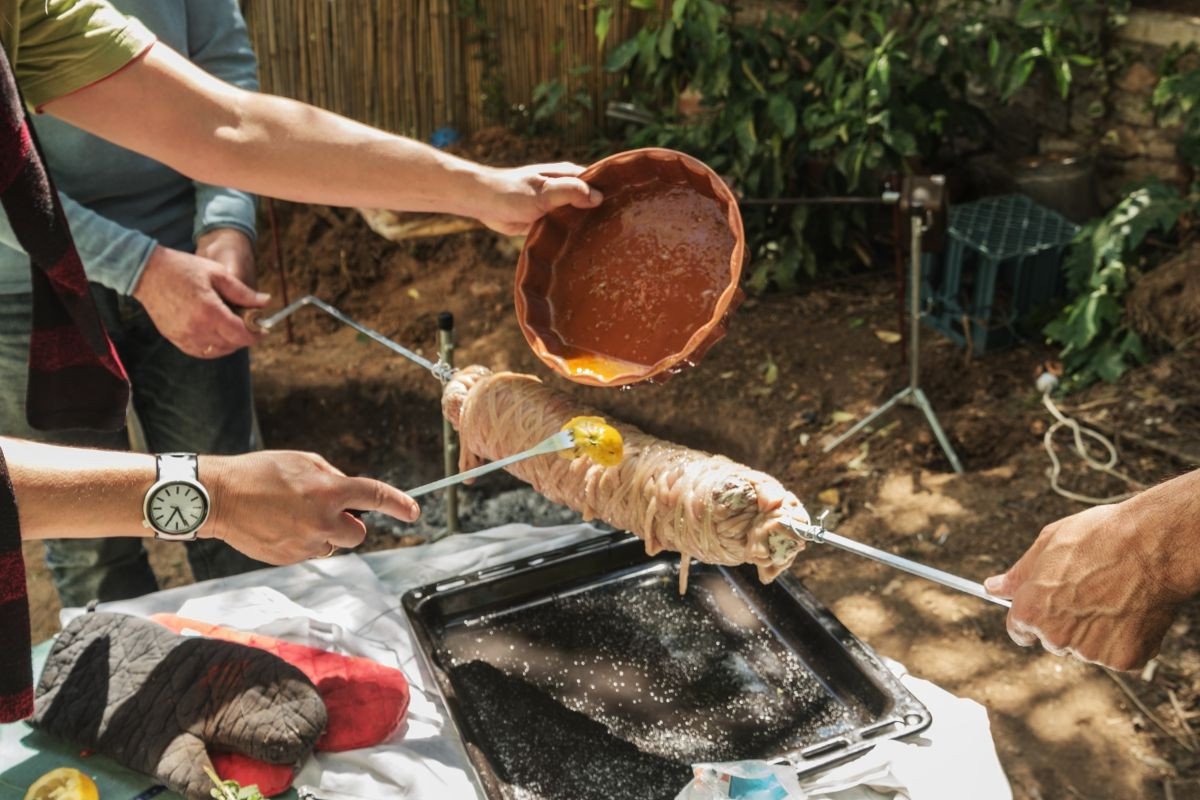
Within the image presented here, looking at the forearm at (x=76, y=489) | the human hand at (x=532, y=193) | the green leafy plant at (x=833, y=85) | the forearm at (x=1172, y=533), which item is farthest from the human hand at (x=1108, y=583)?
the green leafy plant at (x=833, y=85)

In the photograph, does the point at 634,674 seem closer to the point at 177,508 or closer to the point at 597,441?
the point at 597,441

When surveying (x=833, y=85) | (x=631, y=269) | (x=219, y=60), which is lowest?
(x=631, y=269)

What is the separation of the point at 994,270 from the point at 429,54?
3.90 m

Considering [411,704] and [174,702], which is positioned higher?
[174,702]

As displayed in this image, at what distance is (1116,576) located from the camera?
1.81 meters

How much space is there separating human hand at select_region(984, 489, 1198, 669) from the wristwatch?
1568 mm

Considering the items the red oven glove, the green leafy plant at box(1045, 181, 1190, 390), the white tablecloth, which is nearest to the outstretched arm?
the white tablecloth

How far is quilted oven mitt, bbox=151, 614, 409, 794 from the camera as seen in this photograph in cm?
235

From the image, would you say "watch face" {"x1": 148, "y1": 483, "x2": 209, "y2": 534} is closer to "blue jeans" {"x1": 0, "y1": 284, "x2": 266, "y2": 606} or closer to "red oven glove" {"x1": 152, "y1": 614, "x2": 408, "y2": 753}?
"red oven glove" {"x1": 152, "y1": 614, "x2": 408, "y2": 753}

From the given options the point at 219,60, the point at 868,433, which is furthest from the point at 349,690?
the point at 868,433

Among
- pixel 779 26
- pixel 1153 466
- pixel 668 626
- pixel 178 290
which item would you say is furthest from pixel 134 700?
pixel 779 26

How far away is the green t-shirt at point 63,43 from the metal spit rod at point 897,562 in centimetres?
195

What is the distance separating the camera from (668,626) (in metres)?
2.91

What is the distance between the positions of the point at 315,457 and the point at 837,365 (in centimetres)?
414
